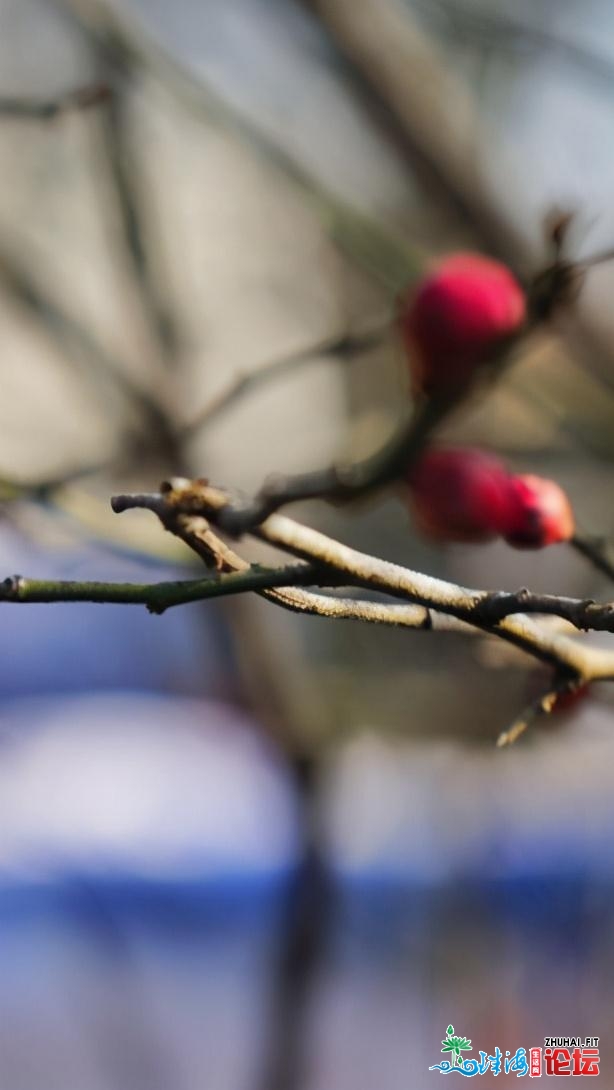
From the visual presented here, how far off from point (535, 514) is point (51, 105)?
1.58 feet

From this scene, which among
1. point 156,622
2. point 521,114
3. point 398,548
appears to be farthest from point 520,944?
point 521,114

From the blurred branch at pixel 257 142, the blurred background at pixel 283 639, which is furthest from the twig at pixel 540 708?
the blurred branch at pixel 257 142

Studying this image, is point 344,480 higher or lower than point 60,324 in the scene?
lower

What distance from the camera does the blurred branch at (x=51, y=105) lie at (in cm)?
69

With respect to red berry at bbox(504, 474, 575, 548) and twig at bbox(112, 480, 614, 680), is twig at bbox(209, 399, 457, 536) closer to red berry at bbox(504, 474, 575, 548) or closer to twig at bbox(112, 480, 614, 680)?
twig at bbox(112, 480, 614, 680)

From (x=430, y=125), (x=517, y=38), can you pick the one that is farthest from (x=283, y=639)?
(x=517, y=38)

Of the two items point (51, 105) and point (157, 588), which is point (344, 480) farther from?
point (51, 105)

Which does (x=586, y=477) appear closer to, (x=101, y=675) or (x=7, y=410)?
(x=101, y=675)

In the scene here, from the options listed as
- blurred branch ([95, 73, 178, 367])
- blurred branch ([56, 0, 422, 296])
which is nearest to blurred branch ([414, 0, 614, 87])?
blurred branch ([56, 0, 422, 296])

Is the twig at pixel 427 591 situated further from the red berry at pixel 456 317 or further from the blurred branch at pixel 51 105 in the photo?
the blurred branch at pixel 51 105

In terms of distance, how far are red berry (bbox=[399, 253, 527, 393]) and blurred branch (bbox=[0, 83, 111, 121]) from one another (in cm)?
39

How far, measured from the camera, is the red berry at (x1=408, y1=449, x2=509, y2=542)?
49cm

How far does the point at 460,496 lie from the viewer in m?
0.49

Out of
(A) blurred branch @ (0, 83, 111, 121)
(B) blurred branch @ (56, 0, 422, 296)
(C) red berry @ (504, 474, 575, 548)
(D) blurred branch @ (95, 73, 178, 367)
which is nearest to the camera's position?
(C) red berry @ (504, 474, 575, 548)
